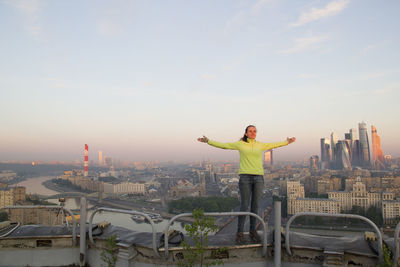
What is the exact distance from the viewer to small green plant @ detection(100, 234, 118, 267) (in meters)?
1.25

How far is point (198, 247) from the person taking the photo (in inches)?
46.0

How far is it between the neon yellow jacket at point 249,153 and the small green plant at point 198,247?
340 millimetres

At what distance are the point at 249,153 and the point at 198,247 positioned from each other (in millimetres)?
508

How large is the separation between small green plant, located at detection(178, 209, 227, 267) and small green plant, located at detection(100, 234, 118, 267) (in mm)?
287

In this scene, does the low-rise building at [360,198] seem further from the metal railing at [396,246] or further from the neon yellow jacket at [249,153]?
the metal railing at [396,246]

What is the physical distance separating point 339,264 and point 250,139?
65 centimetres

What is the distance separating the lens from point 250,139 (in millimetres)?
1495

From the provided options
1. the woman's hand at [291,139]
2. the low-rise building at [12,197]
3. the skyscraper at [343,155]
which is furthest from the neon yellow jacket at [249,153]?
the skyscraper at [343,155]

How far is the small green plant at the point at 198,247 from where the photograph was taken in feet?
3.85

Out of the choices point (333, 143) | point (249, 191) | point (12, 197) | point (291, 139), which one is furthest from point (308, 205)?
point (333, 143)

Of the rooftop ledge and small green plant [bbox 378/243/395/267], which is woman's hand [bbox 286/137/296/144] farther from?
small green plant [bbox 378/243/395/267]

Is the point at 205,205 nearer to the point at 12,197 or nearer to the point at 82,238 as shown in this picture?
the point at 12,197

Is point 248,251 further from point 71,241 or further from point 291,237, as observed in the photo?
point 71,241

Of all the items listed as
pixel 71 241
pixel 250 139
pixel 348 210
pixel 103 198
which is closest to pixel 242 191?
pixel 250 139
